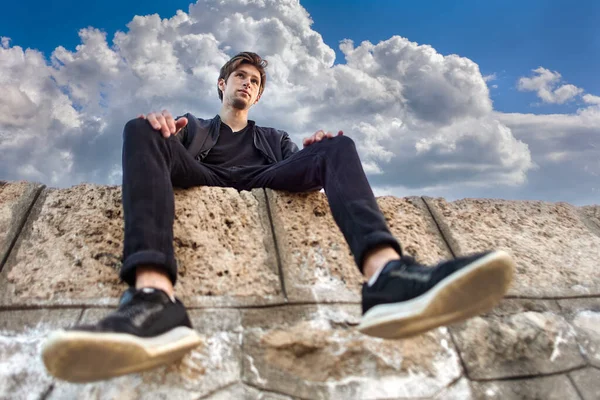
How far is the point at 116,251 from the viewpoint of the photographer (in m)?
1.57

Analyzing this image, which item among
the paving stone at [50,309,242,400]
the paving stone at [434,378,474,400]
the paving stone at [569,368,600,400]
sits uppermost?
the paving stone at [50,309,242,400]

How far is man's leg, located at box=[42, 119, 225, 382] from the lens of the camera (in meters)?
0.91

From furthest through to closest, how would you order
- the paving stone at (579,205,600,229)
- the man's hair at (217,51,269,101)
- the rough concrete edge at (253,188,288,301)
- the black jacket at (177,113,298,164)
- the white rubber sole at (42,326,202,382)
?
the man's hair at (217,51,269,101), the paving stone at (579,205,600,229), the black jacket at (177,113,298,164), the rough concrete edge at (253,188,288,301), the white rubber sole at (42,326,202,382)

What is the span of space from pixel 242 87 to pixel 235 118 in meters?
0.17

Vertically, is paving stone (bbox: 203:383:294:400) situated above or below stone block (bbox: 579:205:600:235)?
below

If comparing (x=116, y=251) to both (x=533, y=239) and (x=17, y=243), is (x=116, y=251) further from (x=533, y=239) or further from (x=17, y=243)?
(x=533, y=239)

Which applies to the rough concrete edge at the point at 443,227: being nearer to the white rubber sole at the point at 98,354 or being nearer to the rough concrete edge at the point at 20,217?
the white rubber sole at the point at 98,354

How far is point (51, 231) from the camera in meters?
→ 1.64

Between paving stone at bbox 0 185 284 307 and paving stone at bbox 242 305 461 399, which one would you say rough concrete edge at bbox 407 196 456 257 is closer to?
paving stone at bbox 242 305 461 399

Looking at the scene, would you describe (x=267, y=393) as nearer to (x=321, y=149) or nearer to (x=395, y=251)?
(x=395, y=251)

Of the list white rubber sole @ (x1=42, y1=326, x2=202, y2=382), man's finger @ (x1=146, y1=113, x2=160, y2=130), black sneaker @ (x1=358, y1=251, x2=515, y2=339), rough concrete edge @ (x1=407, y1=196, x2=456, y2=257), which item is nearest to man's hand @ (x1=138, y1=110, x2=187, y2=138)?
man's finger @ (x1=146, y1=113, x2=160, y2=130)

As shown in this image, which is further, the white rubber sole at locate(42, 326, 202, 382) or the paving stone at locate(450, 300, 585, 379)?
the paving stone at locate(450, 300, 585, 379)

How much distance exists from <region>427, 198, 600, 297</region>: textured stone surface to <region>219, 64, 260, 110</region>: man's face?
43.1 inches

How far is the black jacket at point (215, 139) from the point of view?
6.91 ft
